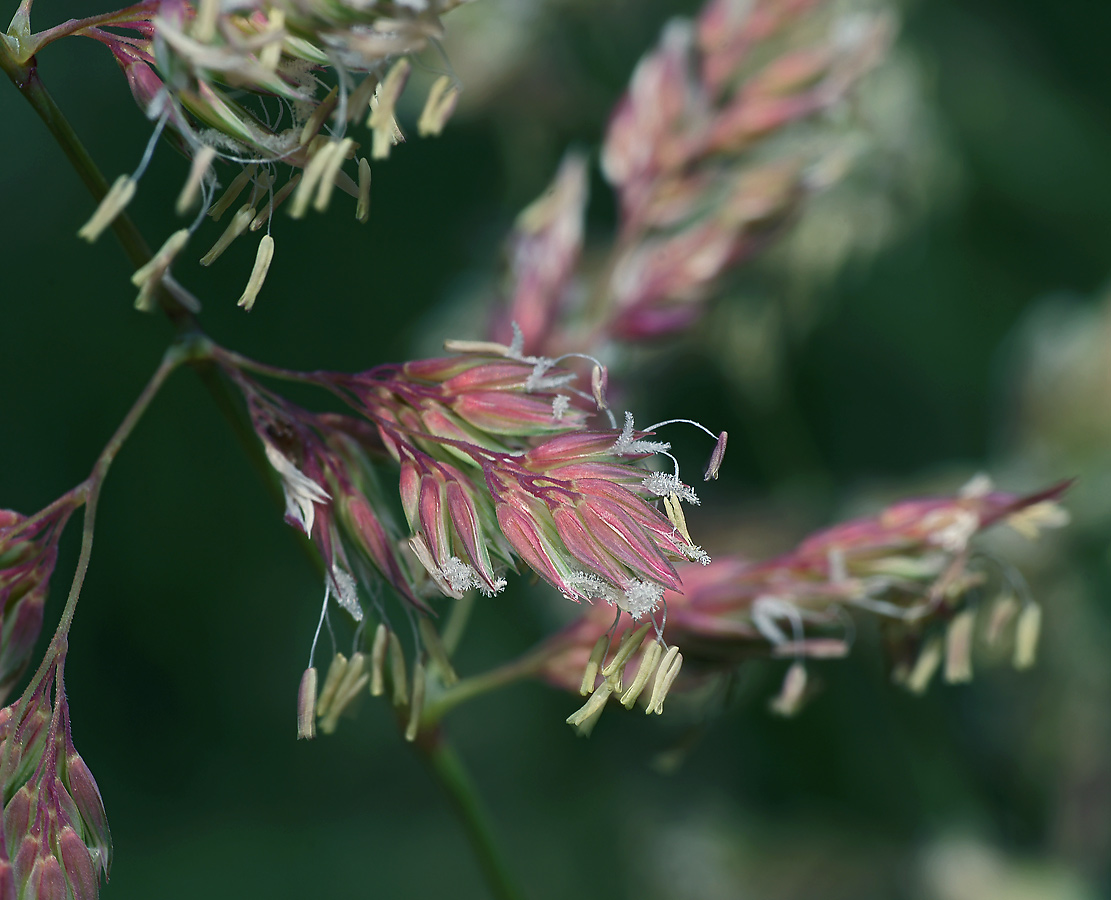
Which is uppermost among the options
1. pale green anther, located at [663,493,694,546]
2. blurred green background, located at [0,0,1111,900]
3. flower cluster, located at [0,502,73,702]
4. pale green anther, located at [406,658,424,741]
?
flower cluster, located at [0,502,73,702]

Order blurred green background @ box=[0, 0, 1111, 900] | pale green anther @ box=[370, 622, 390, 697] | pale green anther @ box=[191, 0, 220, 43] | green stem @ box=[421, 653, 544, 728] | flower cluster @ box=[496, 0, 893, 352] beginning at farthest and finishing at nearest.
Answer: blurred green background @ box=[0, 0, 1111, 900], flower cluster @ box=[496, 0, 893, 352], green stem @ box=[421, 653, 544, 728], pale green anther @ box=[370, 622, 390, 697], pale green anther @ box=[191, 0, 220, 43]

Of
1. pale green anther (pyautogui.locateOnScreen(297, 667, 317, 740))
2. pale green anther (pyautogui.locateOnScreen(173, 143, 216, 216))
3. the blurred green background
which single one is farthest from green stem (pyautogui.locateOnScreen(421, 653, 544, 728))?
the blurred green background

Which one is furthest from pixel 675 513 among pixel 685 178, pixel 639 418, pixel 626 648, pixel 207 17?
pixel 639 418

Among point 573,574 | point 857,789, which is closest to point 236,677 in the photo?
point 857,789

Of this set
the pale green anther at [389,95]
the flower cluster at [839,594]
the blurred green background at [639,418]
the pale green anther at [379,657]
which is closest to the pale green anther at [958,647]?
the flower cluster at [839,594]

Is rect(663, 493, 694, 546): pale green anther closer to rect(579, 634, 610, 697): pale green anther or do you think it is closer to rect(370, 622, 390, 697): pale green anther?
rect(579, 634, 610, 697): pale green anther

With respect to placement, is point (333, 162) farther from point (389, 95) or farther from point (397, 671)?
point (397, 671)
